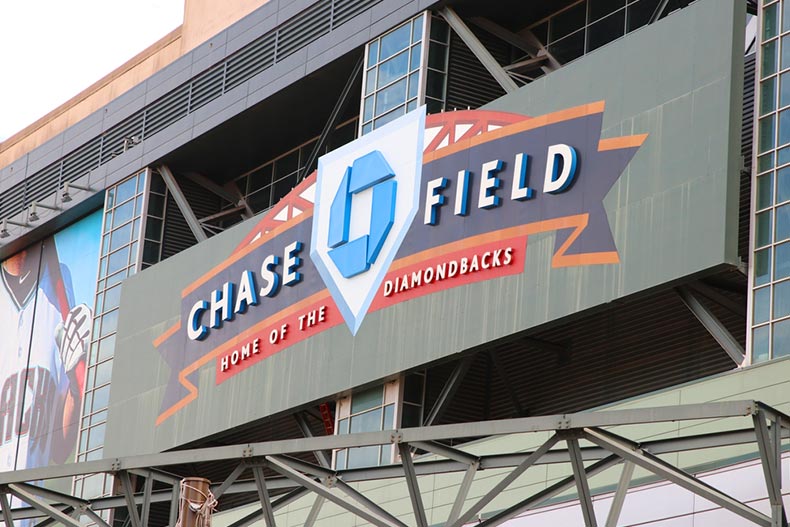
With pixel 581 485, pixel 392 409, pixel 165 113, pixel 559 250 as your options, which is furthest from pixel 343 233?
pixel 581 485

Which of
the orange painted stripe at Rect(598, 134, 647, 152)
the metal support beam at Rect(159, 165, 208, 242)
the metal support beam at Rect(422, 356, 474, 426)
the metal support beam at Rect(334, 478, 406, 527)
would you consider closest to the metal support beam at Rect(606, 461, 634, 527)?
the metal support beam at Rect(334, 478, 406, 527)

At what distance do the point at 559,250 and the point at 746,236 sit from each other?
11.7ft

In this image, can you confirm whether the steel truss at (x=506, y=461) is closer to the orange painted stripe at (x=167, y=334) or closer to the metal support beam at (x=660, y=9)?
the metal support beam at (x=660, y=9)

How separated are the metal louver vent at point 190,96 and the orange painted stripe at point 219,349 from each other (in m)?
7.52

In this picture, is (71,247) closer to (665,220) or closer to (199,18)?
(199,18)

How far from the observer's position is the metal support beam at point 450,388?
32844mm

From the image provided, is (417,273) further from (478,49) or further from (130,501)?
(130,501)

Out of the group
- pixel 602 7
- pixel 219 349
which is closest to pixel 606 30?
pixel 602 7

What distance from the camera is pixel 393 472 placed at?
2336cm

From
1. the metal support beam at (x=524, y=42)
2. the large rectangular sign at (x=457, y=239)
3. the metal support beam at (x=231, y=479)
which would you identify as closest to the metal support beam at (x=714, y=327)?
the large rectangular sign at (x=457, y=239)

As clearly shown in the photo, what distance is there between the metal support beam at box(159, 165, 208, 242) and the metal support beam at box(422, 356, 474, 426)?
491 inches

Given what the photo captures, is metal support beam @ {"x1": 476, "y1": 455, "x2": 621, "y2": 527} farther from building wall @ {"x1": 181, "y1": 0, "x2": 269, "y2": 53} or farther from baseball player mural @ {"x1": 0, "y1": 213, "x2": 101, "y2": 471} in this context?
building wall @ {"x1": 181, "y1": 0, "x2": 269, "y2": 53}

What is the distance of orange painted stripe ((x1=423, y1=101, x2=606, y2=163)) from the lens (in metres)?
30.5

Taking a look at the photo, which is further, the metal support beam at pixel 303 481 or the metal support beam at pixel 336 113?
the metal support beam at pixel 336 113
